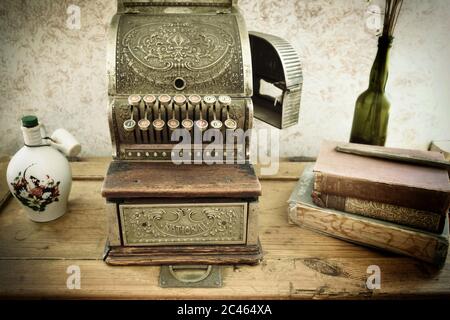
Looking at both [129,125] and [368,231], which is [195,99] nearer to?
[129,125]

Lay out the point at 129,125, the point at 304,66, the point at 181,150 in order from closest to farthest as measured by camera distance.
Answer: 1. the point at 129,125
2. the point at 181,150
3. the point at 304,66

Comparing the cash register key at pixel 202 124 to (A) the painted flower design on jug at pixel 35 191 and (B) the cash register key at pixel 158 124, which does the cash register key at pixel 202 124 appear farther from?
(A) the painted flower design on jug at pixel 35 191

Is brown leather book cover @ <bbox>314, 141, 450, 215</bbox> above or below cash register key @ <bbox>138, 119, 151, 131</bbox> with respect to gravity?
below

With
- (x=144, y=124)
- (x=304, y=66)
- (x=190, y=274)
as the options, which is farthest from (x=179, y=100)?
(x=304, y=66)

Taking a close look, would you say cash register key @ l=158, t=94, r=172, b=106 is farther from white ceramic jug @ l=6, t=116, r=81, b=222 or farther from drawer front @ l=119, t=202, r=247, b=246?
white ceramic jug @ l=6, t=116, r=81, b=222

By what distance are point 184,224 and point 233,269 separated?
0.73 ft

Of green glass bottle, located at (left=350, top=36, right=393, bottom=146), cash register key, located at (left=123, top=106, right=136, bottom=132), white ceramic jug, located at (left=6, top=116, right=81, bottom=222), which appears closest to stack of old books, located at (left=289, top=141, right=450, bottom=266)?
green glass bottle, located at (left=350, top=36, right=393, bottom=146)

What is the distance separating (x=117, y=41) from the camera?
1378mm

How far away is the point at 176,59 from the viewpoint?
4.51ft

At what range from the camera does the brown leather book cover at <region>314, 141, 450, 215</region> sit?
1298 millimetres

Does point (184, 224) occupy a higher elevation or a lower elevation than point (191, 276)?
higher

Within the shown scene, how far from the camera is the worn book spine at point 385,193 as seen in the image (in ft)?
4.23

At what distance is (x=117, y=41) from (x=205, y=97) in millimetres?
371

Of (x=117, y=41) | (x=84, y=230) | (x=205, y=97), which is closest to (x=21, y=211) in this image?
(x=84, y=230)
